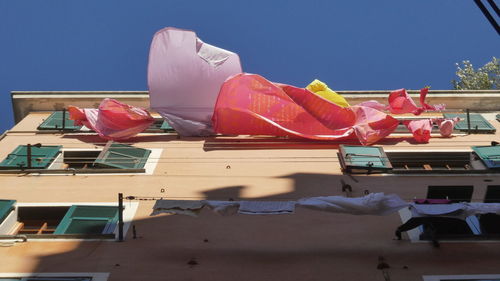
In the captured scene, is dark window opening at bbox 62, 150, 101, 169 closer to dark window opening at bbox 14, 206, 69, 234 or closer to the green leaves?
dark window opening at bbox 14, 206, 69, 234

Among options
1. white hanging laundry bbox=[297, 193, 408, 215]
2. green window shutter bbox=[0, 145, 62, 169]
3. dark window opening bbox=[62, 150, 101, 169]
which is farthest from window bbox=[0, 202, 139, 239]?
white hanging laundry bbox=[297, 193, 408, 215]

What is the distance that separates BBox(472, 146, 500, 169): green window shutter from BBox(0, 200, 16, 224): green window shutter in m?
7.80

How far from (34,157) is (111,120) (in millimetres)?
1909

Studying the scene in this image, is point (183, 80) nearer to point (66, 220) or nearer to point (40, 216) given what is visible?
point (40, 216)

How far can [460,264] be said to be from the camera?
11383 millimetres

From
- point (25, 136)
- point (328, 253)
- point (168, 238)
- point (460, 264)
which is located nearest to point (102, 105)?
point (25, 136)

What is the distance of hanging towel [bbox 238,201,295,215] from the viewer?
11.5m

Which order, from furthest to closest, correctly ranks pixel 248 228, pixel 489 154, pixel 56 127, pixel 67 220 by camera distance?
pixel 56 127 < pixel 489 154 < pixel 67 220 < pixel 248 228

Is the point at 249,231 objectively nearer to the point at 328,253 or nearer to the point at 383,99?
the point at 328,253

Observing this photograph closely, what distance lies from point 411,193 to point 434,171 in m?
1.11

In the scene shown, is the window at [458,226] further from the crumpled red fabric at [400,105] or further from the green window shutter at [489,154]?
the crumpled red fabric at [400,105]

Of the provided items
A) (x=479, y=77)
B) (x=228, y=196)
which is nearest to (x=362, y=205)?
(x=228, y=196)

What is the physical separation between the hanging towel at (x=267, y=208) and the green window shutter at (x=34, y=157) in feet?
17.9

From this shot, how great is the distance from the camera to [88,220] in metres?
13.3
